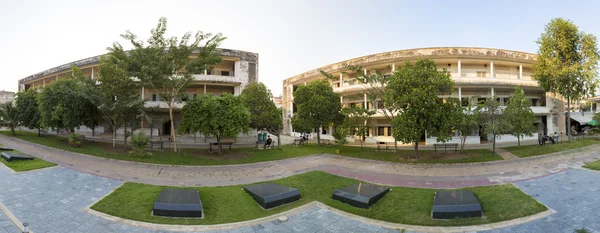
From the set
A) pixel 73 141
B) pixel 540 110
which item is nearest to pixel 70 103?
pixel 73 141

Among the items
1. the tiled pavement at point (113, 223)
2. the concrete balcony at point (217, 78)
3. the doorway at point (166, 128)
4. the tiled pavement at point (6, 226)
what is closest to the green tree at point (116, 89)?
the tiled pavement at point (113, 223)

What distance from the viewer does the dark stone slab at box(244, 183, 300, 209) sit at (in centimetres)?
847

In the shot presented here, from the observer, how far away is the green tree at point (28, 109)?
88.6 ft

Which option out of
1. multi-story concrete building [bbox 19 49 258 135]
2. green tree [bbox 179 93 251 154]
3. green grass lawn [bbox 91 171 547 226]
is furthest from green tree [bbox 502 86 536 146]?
multi-story concrete building [bbox 19 49 258 135]

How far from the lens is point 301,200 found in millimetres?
9273

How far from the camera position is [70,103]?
20.8 m

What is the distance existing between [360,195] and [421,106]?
8.88 meters

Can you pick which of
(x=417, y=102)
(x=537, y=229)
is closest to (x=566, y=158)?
(x=417, y=102)

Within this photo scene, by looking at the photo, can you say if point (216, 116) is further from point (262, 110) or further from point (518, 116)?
point (518, 116)

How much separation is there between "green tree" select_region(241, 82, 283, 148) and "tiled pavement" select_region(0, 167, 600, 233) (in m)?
11.7

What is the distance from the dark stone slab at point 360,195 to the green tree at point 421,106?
271 inches

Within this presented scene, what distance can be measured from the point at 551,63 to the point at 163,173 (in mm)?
30485

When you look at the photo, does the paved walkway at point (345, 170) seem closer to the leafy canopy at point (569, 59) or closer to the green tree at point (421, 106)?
the green tree at point (421, 106)

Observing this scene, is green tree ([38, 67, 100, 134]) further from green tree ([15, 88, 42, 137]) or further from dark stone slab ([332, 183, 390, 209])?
dark stone slab ([332, 183, 390, 209])
